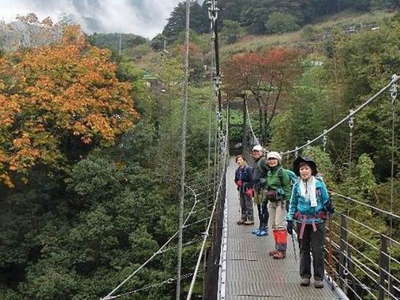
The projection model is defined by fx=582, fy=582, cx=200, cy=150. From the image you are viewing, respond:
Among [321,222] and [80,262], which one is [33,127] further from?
[321,222]

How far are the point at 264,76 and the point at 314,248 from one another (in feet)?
54.2

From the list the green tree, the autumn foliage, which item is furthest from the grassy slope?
the autumn foliage

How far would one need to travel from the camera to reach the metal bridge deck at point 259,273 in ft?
11.1

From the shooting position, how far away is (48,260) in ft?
34.0

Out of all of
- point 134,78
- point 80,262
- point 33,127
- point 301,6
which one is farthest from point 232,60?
point 301,6

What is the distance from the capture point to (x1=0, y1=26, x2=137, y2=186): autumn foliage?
1101cm

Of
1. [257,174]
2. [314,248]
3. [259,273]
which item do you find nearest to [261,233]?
[257,174]

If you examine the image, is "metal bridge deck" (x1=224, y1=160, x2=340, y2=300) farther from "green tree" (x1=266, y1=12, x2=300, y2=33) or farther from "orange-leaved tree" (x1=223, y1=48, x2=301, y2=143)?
"green tree" (x1=266, y1=12, x2=300, y2=33)

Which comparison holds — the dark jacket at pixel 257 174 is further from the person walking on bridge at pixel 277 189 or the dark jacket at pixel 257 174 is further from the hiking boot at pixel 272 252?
the hiking boot at pixel 272 252

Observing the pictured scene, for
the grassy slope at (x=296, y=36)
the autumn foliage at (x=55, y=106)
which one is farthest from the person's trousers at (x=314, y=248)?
the grassy slope at (x=296, y=36)

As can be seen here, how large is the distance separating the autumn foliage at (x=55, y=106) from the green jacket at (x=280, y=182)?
7594 millimetres

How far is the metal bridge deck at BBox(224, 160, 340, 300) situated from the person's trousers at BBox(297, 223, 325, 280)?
13 cm

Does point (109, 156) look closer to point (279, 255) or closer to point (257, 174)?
point (257, 174)

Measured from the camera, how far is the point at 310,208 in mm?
3203
